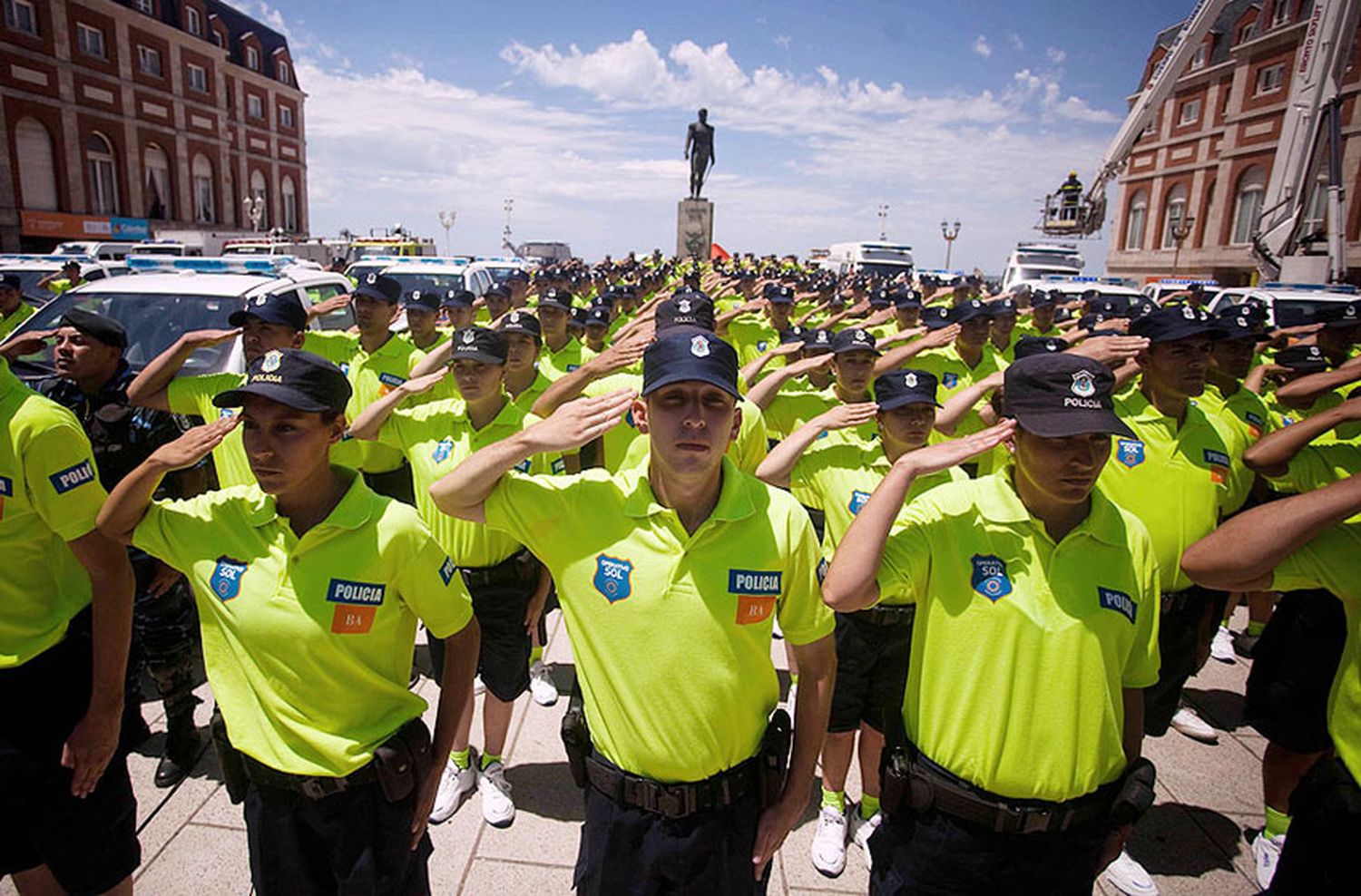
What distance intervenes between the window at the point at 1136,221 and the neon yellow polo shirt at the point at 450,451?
46.8m

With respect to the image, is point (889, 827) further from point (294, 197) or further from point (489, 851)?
point (294, 197)

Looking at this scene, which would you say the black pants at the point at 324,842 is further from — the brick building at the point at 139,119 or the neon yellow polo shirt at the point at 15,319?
the brick building at the point at 139,119

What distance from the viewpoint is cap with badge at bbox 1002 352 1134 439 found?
2115mm

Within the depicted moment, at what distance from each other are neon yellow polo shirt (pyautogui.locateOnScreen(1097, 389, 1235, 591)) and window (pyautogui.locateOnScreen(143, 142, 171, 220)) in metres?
45.9

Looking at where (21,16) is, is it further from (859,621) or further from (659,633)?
(659,633)

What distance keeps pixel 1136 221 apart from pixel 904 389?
4735 centimetres

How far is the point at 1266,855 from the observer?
345cm

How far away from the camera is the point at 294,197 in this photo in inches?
1986

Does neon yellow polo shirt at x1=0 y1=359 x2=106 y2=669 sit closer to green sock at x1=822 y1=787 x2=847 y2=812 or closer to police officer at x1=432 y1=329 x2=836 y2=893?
police officer at x1=432 y1=329 x2=836 y2=893

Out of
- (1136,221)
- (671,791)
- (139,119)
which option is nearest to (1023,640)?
(671,791)

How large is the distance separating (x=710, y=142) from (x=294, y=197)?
3539cm

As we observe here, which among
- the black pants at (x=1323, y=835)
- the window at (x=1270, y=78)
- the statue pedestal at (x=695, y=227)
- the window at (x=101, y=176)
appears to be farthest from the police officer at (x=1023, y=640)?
the window at (x=101, y=176)

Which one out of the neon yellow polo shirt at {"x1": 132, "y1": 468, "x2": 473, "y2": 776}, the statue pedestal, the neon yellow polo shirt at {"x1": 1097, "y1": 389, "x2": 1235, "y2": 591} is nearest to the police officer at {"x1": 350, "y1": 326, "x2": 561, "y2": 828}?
the neon yellow polo shirt at {"x1": 132, "y1": 468, "x2": 473, "y2": 776}

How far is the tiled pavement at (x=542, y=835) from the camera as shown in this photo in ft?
10.7
